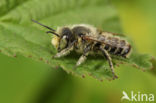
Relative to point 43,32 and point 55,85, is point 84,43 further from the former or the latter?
point 55,85

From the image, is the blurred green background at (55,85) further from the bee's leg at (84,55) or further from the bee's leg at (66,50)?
the bee's leg at (66,50)

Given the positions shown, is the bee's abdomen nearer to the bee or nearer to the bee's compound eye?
the bee

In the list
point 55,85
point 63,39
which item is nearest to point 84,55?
point 63,39

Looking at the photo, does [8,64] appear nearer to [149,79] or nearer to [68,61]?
[68,61]

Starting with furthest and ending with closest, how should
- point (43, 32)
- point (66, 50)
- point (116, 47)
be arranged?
point (43, 32) → point (116, 47) → point (66, 50)

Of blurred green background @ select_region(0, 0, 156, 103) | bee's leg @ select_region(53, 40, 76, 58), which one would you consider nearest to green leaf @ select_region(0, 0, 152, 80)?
bee's leg @ select_region(53, 40, 76, 58)

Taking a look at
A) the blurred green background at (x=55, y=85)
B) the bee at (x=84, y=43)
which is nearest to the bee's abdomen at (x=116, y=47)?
the bee at (x=84, y=43)
